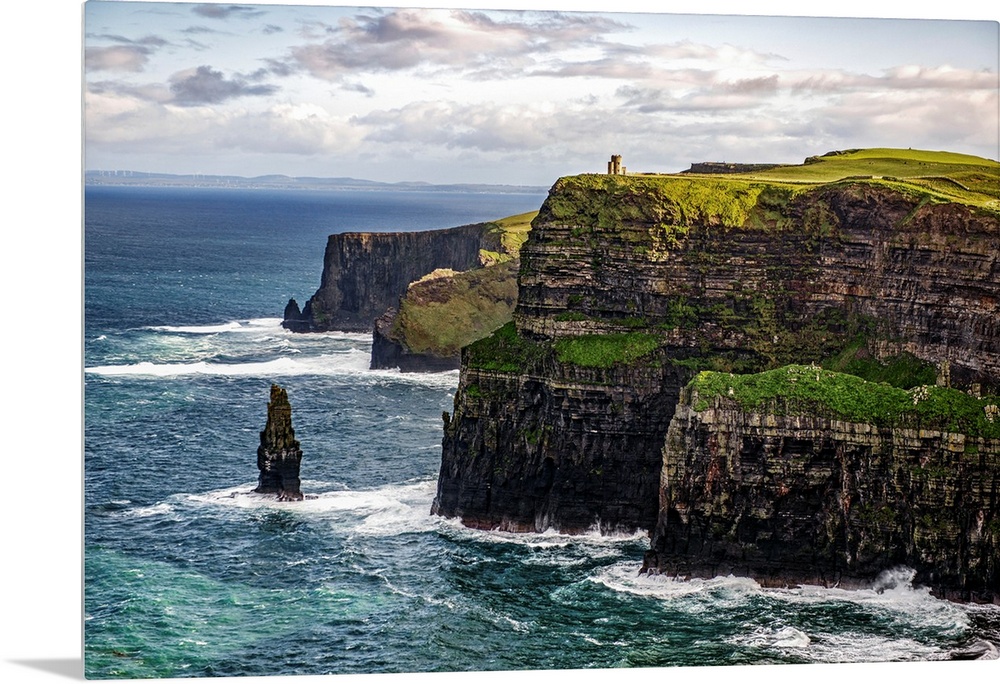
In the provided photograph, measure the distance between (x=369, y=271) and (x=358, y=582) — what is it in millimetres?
68456

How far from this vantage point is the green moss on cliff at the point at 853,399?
5834 cm

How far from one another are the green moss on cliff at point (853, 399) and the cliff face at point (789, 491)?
0.13 m

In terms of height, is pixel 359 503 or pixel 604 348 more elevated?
pixel 604 348

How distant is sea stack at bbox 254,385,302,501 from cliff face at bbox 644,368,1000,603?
17.9m

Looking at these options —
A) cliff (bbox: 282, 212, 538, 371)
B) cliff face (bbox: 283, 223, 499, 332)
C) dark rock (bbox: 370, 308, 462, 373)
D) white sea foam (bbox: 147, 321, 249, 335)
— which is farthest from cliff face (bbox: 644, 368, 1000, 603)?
cliff face (bbox: 283, 223, 499, 332)

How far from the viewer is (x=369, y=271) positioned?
4978 inches

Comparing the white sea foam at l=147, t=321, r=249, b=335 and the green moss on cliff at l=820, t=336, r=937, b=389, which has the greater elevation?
the green moss on cliff at l=820, t=336, r=937, b=389

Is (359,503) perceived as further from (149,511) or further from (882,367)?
(882,367)

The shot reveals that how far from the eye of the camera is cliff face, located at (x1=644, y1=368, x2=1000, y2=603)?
2306 inches

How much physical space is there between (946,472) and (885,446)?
2.28 m

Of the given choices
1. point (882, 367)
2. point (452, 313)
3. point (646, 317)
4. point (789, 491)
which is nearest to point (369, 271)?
point (452, 313)

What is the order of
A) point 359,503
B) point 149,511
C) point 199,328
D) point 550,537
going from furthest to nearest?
point 199,328 → point 359,503 → point 149,511 → point 550,537

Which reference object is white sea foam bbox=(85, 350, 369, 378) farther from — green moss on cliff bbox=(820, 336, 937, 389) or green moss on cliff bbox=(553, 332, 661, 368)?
green moss on cliff bbox=(820, 336, 937, 389)

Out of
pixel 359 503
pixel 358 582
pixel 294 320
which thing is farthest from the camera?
pixel 294 320
